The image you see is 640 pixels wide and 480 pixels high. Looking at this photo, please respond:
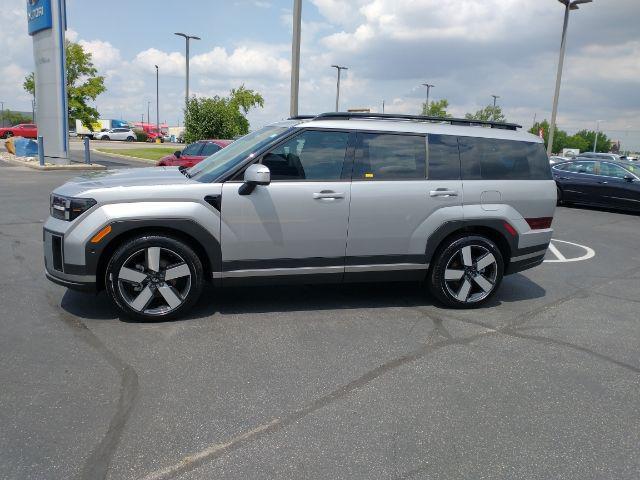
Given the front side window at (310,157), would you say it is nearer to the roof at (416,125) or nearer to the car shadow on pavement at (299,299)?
the roof at (416,125)

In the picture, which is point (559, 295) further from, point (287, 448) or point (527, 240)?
point (287, 448)

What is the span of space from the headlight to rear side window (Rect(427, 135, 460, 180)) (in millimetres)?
3048

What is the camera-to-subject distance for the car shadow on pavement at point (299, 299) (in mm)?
4965

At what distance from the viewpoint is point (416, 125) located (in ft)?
17.4

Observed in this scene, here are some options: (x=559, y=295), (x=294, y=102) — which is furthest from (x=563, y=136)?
(x=559, y=295)

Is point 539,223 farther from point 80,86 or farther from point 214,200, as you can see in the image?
point 80,86

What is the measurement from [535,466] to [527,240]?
3133mm

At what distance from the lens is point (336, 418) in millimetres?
3182

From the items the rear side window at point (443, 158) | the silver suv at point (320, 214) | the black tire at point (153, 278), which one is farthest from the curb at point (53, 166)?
the rear side window at point (443, 158)

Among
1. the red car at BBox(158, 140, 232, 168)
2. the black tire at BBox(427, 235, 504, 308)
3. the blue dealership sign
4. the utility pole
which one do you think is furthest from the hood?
the blue dealership sign

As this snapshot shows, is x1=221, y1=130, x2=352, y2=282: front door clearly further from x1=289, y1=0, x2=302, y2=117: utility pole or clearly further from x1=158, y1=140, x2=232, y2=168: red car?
x1=158, y1=140, x2=232, y2=168: red car

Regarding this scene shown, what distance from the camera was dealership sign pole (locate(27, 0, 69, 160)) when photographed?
66.3 feet

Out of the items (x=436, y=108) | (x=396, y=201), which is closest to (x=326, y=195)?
(x=396, y=201)

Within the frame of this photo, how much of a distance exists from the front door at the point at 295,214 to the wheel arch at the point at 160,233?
12 centimetres
